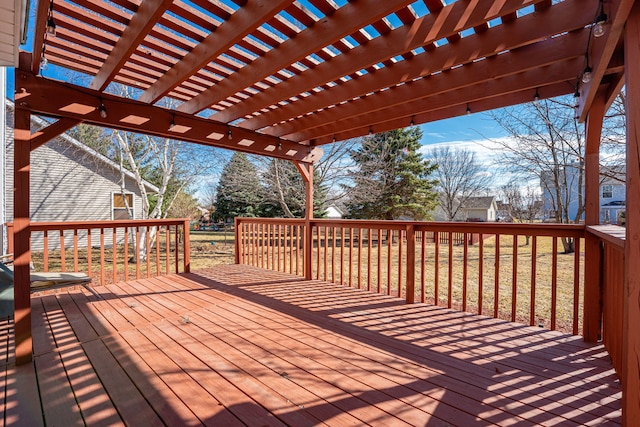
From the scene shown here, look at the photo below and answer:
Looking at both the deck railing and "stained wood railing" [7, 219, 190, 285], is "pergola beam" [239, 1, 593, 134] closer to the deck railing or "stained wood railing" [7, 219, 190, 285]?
the deck railing

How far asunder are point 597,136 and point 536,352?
1.81 m

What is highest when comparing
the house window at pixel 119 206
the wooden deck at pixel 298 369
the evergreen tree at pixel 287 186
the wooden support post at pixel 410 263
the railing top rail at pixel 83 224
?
the evergreen tree at pixel 287 186

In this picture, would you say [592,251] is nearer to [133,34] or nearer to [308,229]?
[308,229]

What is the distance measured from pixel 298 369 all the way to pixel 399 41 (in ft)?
7.90

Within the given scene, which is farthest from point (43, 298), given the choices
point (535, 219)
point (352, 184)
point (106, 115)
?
point (535, 219)

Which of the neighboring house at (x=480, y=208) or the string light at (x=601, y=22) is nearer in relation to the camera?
the string light at (x=601, y=22)

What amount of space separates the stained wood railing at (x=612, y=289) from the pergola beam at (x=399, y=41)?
1.48 meters

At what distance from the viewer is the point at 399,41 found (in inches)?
86.6

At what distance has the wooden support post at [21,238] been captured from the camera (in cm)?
231

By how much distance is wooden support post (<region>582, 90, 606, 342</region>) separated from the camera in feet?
8.41

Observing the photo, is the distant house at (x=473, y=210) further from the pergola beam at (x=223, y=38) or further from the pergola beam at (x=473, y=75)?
the pergola beam at (x=223, y=38)

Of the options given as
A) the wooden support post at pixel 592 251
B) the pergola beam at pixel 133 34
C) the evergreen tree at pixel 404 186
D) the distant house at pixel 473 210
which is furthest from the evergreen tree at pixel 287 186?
the wooden support post at pixel 592 251

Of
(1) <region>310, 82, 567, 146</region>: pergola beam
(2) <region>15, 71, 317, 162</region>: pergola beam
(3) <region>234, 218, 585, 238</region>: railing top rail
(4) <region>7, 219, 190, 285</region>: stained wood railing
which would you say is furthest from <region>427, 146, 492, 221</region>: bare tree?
(2) <region>15, 71, 317, 162</region>: pergola beam

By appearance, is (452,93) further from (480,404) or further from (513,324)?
(480,404)
